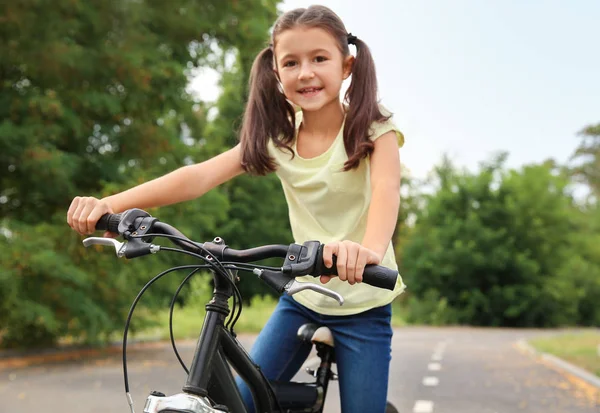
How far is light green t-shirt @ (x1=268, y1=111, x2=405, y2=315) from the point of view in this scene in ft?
9.95

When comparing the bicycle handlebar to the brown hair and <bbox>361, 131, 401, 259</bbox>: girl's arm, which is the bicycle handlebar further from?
the brown hair

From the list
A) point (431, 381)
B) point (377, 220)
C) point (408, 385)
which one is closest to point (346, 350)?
point (377, 220)

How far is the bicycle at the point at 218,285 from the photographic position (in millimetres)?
2127

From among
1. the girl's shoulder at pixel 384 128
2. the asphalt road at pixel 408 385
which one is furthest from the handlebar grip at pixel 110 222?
the asphalt road at pixel 408 385

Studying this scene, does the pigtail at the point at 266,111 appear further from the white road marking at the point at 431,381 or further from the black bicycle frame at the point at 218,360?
the white road marking at the point at 431,381

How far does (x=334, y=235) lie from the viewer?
3.11 metres

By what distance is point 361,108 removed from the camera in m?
3.04

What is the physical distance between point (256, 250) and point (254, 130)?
1.05 metres

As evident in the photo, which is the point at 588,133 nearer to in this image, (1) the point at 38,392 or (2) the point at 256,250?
(1) the point at 38,392

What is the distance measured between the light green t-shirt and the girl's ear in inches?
8.5

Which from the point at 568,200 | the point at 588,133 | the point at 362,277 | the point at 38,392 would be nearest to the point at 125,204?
the point at 362,277

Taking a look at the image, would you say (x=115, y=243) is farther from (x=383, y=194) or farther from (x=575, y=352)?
(x=575, y=352)

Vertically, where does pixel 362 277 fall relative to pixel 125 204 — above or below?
below

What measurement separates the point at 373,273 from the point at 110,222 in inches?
31.8
